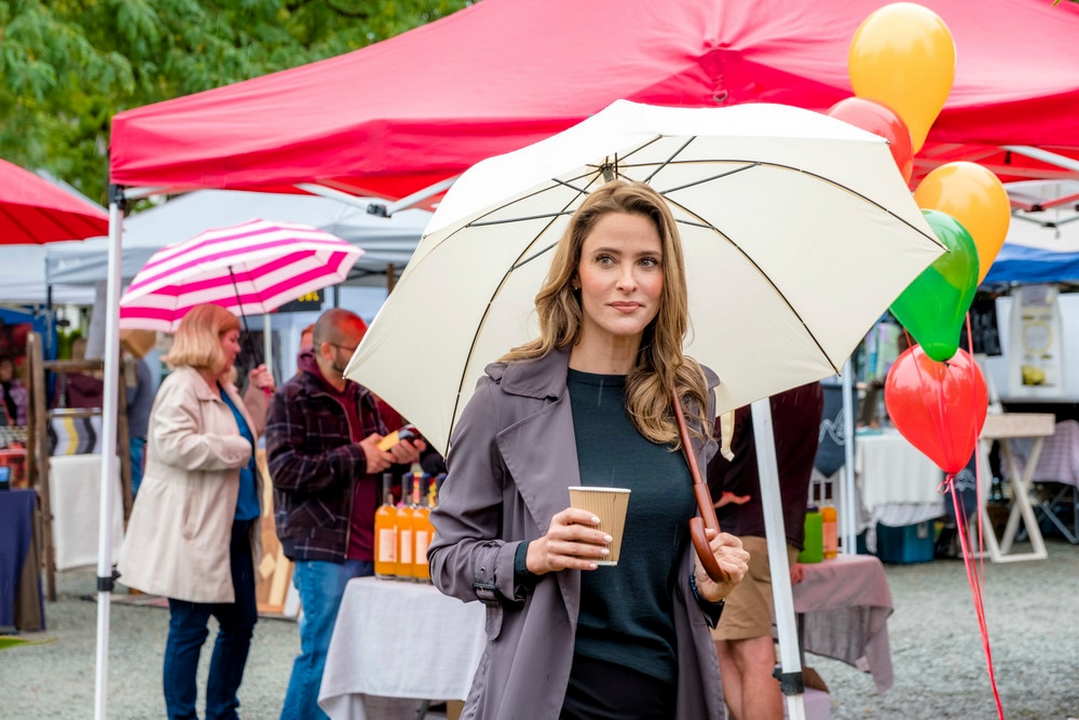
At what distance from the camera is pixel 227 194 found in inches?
437

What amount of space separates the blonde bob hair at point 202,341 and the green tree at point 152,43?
702 centimetres


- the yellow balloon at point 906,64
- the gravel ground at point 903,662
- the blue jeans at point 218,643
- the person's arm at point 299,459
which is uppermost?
the yellow balloon at point 906,64

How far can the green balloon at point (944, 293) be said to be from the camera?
3893 millimetres

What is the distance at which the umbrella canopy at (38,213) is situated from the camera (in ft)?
20.5

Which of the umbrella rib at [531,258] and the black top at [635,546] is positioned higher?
the umbrella rib at [531,258]

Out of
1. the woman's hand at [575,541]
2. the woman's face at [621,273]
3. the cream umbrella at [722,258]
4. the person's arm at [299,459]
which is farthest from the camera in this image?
the person's arm at [299,459]

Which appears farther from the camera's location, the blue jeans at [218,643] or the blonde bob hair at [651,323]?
the blue jeans at [218,643]

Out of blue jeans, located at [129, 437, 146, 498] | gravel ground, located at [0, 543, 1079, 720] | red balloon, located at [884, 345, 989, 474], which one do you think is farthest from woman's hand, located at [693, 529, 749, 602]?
blue jeans, located at [129, 437, 146, 498]

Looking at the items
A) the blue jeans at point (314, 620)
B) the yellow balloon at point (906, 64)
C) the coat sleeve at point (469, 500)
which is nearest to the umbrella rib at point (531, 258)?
the coat sleeve at point (469, 500)

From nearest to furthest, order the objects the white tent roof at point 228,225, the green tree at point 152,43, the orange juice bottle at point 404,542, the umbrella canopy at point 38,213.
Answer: the orange juice bottle at point 404,542 → the umbrella canopy at point 38,213 → the white tent roof at point 228,225 → the green tree at point 152,43

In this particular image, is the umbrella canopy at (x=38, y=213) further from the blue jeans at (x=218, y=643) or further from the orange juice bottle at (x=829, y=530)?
the orange juice bottle at (x=829, y=530)

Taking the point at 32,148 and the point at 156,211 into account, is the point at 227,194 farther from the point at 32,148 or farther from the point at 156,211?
the point at 32,148

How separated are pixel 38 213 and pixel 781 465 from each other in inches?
137

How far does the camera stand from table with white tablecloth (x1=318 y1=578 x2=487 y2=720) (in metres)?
5.14
